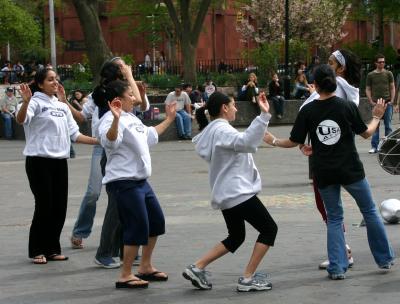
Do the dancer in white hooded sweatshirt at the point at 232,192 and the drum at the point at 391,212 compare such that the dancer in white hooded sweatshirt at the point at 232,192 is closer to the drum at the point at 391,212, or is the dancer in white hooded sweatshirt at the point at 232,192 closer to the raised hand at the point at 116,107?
the raised hand at the point at 116,107

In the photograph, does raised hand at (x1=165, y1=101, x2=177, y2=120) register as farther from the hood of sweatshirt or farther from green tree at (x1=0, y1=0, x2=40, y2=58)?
green tree at (x1=0, y1=0, x2=40, y2=58)

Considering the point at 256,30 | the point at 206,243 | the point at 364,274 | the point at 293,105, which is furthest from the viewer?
the point at 256,30

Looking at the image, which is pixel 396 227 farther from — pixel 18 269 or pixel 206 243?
pixel 18 269

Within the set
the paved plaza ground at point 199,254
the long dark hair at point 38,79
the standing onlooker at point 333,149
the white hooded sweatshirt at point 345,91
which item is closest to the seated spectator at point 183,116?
the paved plaza ground at point 199,254

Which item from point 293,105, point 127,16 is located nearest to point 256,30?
point 127,16

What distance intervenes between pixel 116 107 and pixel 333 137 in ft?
5.42

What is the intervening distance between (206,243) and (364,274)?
207 centimetres

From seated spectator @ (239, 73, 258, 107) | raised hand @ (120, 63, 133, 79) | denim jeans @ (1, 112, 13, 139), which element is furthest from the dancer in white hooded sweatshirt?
seated spectator @ (239, 73, 258, 107)

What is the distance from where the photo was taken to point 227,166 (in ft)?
27.0

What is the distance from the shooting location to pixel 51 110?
32.6 ft

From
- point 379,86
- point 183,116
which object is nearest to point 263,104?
point 379,86

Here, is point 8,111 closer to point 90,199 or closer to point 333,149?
point 90,199

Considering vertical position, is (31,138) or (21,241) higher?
(31,138)

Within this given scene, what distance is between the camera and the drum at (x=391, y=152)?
9914mm
